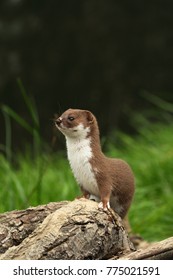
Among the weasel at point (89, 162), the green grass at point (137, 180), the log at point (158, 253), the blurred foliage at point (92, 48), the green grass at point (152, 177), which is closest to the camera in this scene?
the log at point (158, 253)

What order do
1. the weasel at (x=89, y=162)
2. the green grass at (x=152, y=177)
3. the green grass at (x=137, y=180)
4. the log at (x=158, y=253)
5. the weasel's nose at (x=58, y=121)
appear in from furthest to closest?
the green grass at (x=152, y=177) → the green grass at (x=137, y=180) → the weasel at (x=89, y=162) → the weasel's nose at (x=58, y=121) → the log at (x=158, y=253)

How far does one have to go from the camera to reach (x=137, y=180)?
22.3 ft

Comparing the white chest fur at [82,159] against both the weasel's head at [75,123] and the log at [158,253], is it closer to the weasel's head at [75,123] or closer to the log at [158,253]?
the weasel's head at [75,123]

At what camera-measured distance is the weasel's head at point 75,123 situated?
3260 millimetres

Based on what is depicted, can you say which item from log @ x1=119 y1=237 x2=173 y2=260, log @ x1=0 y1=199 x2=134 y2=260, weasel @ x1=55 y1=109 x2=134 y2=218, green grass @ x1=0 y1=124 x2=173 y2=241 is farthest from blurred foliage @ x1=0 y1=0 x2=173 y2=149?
log @ x1=119 y1=237 x2=173 y2=260

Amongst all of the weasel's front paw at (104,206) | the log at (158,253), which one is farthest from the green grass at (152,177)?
the log at (158,253)

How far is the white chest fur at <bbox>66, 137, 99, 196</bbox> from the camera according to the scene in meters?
3.40

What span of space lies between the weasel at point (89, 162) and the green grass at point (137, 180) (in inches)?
41.2

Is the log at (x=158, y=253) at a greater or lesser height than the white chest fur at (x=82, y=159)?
lesser

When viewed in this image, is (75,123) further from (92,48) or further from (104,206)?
(92,48)

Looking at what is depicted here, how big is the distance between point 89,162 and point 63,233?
0.36 meters

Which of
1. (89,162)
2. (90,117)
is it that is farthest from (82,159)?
(90,117)

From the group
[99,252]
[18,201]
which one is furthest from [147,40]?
[99,252]
